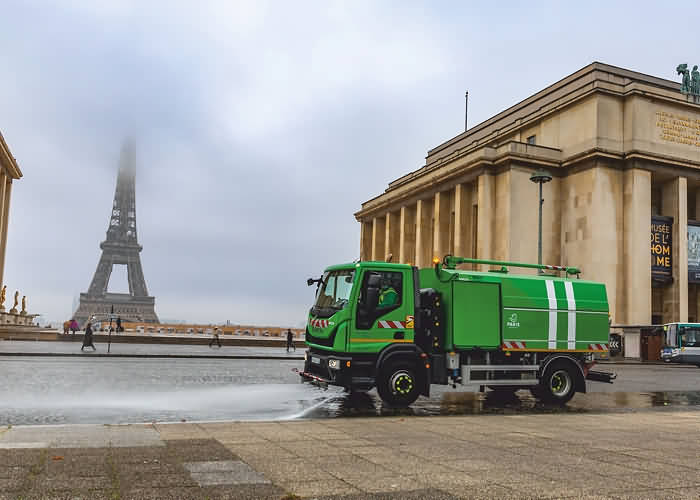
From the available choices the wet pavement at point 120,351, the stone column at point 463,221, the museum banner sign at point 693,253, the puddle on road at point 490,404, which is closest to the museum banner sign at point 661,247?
the museum banner sign at point 693,253

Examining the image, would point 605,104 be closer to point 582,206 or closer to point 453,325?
point 582,206

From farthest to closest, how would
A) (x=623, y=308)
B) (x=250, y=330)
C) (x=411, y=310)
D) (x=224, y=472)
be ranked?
(x=250, y=330), (x=623, y=308), (x=411, y=310), (x=224, y=472)

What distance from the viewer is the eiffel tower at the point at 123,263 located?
397 feet

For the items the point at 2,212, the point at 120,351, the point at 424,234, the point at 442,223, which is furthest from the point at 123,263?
the point at 120,351

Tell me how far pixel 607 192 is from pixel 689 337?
12.3m

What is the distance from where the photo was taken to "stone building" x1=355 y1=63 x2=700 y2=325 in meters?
47.2

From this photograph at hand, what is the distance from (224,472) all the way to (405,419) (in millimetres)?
5212

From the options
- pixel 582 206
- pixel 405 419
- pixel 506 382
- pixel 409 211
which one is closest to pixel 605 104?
pixel 582 206

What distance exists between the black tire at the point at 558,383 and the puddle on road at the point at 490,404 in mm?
220

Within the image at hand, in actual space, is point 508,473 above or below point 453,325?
below

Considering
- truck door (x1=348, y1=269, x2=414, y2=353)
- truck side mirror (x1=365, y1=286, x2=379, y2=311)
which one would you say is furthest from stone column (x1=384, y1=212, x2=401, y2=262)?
truck side mirror (x1=365, y1=286, x2=379, y2=311)

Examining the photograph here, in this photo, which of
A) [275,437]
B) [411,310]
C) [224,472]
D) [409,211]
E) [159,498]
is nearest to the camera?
[159,498]

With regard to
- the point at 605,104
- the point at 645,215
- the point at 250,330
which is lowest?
the point at 250,330

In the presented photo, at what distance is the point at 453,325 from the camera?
1363 centimetres
